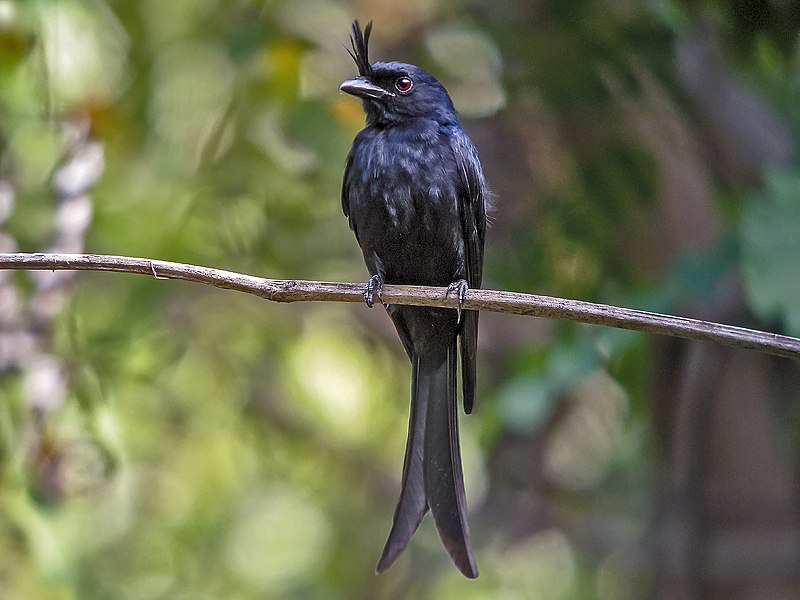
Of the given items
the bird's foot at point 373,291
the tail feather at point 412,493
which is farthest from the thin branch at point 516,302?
the tail feather at point 412,493

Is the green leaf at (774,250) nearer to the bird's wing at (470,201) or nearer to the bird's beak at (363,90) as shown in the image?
the bird's wing at (470,201)

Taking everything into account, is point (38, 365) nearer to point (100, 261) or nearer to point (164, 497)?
point (100, 261)

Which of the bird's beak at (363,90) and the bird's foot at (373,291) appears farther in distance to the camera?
the bird's beak at (363,90)

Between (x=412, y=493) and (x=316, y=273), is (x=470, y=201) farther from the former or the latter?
(x=316, y=273)

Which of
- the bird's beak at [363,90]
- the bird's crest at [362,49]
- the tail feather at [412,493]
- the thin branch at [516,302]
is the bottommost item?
the tail feather at [412,493]

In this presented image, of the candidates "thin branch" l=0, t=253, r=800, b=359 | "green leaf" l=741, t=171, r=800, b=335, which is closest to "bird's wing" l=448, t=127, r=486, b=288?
"green leaf" l=741, t=171, r=800, b=335

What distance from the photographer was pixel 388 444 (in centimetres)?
510

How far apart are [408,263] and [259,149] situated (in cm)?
123

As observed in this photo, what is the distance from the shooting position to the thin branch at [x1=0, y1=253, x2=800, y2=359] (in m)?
1.96

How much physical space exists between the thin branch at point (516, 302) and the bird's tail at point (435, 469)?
711 millimetres

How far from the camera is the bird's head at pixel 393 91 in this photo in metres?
3.29

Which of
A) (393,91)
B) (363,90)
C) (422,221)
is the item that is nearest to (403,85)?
(393,91)

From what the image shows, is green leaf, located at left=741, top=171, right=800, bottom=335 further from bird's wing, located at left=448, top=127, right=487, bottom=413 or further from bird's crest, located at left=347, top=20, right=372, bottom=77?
bird's crest, located at left=347, top=20, right=372, bottom=77

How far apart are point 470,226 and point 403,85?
0.56 meters
